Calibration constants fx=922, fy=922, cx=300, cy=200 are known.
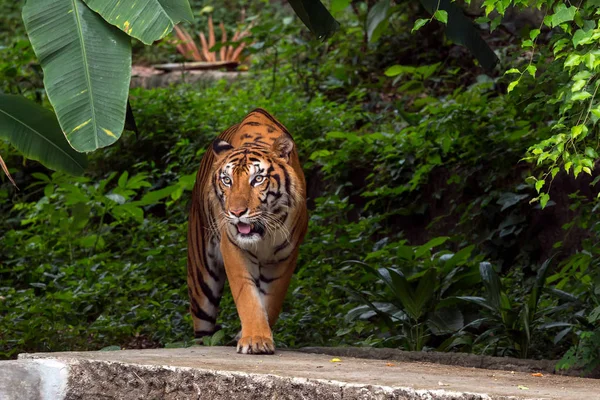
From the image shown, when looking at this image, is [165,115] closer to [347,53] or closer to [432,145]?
[347,53]

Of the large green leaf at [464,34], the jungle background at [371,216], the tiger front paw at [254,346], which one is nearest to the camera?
the tiger front paw at [254,346]

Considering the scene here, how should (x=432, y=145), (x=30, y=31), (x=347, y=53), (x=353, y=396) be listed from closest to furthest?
(x=353, y=396) → (x=30, y=31) → (x=432, y=145) → (x=347, y=53)

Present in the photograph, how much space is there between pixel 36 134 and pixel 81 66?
0.95 meters

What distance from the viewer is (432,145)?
26.9ft

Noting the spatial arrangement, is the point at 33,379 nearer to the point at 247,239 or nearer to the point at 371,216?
the point at 247,239

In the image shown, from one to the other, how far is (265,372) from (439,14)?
153 centimetres

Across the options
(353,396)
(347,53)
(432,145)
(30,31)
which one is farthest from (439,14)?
(347,53)

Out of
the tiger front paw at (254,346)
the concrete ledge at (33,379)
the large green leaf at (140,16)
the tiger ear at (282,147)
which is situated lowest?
the concrete ledge at (33,379)

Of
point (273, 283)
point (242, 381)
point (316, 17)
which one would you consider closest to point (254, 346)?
point (273, 283)

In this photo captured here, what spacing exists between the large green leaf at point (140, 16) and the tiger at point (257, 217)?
99cm

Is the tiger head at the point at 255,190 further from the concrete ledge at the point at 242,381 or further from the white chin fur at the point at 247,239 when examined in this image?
the concrete ledge at the point at 242,381

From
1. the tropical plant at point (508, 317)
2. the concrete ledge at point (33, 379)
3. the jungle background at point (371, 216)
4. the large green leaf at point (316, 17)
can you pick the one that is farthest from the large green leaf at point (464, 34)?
the concrete ledge at point (33, 379)

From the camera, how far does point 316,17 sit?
5.74 metres

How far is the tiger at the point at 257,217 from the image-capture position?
4742 mm
